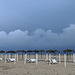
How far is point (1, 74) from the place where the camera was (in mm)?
8508

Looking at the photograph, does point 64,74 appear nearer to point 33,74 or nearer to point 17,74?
point 33,74

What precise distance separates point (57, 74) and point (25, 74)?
1916 millimetres

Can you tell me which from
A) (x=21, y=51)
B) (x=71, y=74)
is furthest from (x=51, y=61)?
(x=21, y=51)

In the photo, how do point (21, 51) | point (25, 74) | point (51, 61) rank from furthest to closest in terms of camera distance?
point (21, 51)
point (51, 61)
point (25, 74)

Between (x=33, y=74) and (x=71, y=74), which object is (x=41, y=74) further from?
(x=71, y=74)

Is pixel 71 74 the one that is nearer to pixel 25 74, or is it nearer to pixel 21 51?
pixel 25 74

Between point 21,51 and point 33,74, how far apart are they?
19062 millimetres

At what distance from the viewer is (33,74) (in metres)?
8.47

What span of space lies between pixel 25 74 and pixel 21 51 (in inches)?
748

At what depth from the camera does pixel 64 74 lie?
857cm

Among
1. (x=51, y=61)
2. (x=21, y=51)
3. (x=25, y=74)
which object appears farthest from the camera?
(x=21, y=51)

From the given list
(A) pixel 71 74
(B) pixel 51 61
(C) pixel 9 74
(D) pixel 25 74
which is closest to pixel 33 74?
(D) pixel 25 74

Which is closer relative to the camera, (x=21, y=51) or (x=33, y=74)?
(x=33, y=74)

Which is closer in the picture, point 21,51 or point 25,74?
point 25,74
